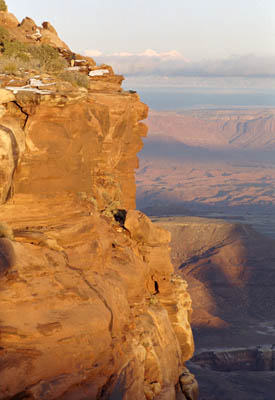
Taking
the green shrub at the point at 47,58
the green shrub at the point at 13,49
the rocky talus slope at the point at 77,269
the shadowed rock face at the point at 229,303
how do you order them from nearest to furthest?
the rocky talus slope at the point at 77,269 < the green shrub at the point at 47,58 < the green shrub at the point at 13,49 < the shadowed rock face at the point at 229,303

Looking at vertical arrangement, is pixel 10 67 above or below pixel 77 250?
above

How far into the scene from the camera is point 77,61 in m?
22.5

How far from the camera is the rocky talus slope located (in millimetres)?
9375

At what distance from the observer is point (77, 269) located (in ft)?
37.2

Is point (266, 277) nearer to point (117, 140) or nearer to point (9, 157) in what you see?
point (117, 140)

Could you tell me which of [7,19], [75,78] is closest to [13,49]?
[75,78]

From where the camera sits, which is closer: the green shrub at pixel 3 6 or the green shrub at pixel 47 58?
the green shrub at pixel 47 58

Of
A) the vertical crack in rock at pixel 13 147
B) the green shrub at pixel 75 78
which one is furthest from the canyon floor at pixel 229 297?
the vertical crack in rock at pixel 13 147

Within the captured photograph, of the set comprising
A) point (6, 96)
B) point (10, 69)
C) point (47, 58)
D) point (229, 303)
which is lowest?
point (229, 303)

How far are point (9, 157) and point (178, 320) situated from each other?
302 inches

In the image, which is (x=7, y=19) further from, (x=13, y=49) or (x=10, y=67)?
(x=10, y=67)

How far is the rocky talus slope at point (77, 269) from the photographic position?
9.38m

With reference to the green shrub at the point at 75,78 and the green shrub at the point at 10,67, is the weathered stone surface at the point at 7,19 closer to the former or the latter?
the green shrub at the point at 10,67

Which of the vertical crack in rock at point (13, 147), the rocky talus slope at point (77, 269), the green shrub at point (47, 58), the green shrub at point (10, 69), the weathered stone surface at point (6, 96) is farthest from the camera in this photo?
the green shrub at point (47, 58)
